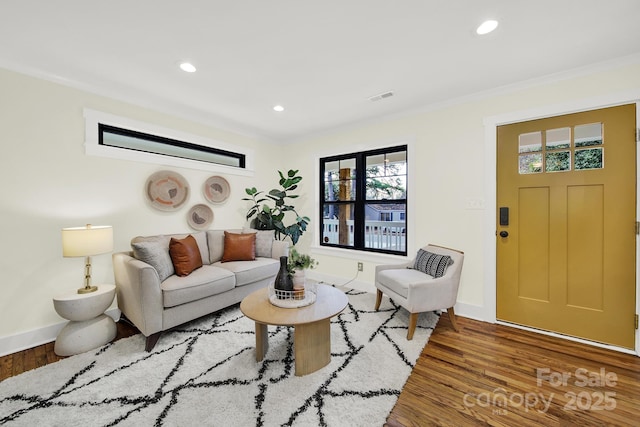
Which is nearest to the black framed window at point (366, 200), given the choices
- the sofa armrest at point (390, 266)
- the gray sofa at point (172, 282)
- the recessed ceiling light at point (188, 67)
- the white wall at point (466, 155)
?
the white wall at point (466, 155)

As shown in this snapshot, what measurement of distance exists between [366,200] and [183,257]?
2465 millimetres

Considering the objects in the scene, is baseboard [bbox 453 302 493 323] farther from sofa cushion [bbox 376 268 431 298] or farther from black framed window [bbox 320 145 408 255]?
black framed window [bbox 320 145 408 255]

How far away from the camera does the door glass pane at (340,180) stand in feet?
12.7

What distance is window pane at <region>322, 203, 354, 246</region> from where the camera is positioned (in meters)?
3.91

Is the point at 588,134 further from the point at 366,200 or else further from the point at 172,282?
the point at 172,282

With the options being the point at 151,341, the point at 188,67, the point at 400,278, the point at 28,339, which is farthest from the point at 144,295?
the point at 400,278

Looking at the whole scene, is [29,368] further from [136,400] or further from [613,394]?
[613,394]

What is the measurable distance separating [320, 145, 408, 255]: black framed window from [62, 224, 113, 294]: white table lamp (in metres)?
2.76

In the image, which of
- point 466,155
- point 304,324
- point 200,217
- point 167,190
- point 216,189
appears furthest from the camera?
point 216,189

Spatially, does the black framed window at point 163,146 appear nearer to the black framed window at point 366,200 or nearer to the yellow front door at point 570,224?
the black framed window at point 366,200

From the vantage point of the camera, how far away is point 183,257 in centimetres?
259

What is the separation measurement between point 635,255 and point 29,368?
481 cm

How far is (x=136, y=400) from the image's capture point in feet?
5.02

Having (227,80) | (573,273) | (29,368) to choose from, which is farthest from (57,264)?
(573,273)
